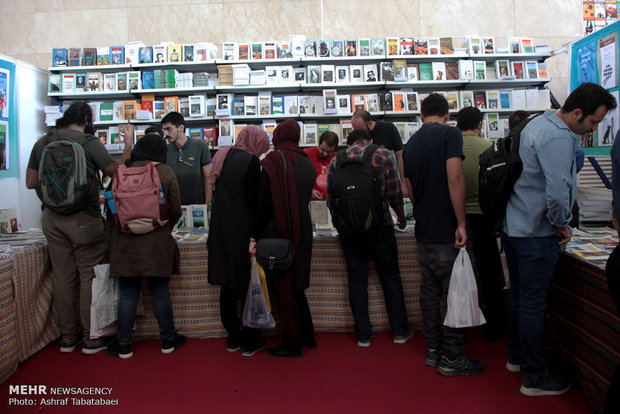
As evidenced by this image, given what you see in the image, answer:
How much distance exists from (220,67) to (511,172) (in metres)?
3.97

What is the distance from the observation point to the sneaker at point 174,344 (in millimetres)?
2748

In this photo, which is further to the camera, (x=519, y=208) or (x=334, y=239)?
(x=334, y=239)

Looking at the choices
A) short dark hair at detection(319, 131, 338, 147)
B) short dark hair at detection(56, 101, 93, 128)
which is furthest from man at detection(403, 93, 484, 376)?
short dark hair at detection(56, 101, 93, 128)

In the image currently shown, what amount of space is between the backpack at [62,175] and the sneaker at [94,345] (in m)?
0.87

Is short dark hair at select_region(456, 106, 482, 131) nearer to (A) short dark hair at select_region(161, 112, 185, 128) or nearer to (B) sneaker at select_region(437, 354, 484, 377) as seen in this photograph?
(B) sneaker at select_region(437, 354, 484, 377)

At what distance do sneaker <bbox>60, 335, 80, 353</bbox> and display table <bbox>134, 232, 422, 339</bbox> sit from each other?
0.39 metres

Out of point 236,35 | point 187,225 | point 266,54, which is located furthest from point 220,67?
point 187,225

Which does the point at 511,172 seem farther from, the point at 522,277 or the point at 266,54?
the point at 266,54

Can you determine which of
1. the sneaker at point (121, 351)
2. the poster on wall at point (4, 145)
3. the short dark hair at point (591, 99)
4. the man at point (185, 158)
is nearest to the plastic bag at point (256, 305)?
the sneaker at point (121, 351)

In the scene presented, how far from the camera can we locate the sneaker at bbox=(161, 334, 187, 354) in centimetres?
275

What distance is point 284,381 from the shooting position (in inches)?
92.7

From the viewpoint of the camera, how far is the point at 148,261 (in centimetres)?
258

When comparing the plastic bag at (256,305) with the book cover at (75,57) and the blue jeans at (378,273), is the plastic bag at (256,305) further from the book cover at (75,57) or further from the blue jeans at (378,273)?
the book cover at (75,57)

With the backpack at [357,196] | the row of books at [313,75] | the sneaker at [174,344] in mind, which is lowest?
the sneaker at [174,344]
